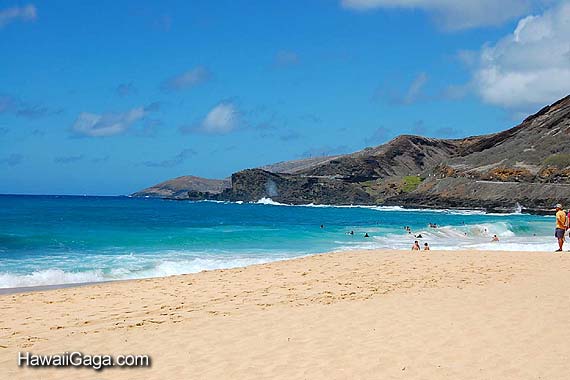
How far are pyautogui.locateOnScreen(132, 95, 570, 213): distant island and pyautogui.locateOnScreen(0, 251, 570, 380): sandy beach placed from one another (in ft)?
261

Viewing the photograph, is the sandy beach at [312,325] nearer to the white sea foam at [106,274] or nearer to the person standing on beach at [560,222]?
the white sea foam at [106,274]

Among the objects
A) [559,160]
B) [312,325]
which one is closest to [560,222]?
[312,325]

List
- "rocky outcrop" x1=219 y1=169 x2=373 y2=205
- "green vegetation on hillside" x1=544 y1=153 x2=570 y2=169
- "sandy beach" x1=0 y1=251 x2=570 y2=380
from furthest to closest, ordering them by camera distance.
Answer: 1. "rocky outcrop" x1=219 y1=169 x2=373 y2=205
2. "green vegetation on hillside" x1=544 y1=153 x2=570 y2=169
3. "sandy beach" x1=0 y1=251 x2=570 y2=380

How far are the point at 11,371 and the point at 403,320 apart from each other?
217 inches

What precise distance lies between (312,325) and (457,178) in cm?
10822

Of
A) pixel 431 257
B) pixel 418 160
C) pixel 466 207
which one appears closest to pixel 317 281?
pixel 431 257

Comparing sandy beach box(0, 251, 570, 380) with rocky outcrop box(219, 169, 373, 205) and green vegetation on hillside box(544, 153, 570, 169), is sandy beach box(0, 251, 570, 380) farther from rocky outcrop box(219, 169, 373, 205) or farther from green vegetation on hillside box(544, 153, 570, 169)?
rocky outcrop box(219, 169, 373, 205)

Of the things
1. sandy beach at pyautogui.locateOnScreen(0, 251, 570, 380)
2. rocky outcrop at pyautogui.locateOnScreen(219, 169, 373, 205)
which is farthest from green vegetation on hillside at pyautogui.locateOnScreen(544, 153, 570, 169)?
sandy beach at pyautogui.locateOnScreen(0, 251, 570, 380)

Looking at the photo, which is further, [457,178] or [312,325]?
[457,178]

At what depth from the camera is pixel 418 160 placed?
192125 mm

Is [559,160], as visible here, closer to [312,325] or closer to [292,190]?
[292,190]

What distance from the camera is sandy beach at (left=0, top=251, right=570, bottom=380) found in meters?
6.62

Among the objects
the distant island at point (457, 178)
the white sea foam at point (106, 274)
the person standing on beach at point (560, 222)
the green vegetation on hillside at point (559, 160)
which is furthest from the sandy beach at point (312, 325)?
the green vegetation on hillside at point (559, 160)

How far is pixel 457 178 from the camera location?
112 meters
